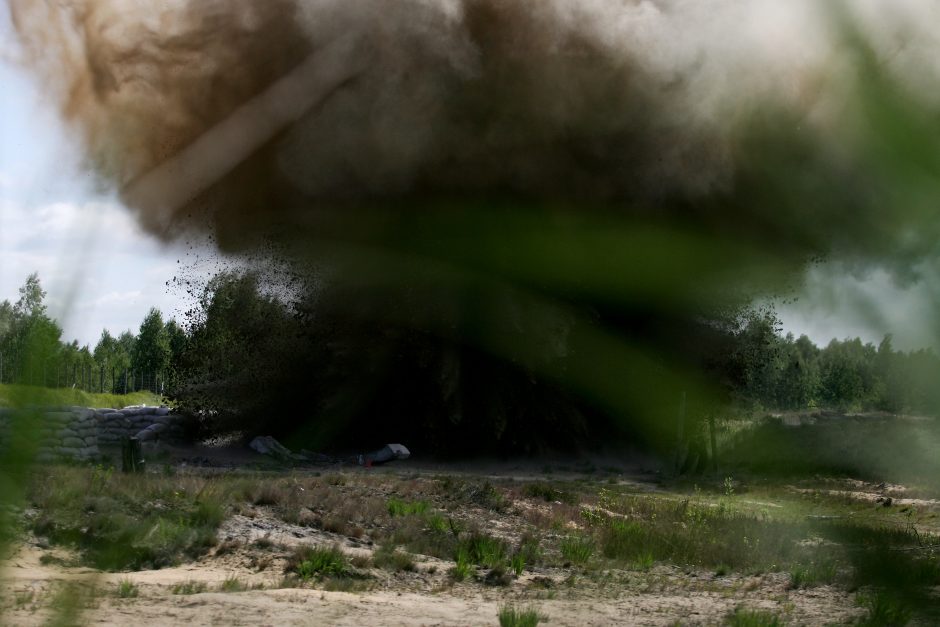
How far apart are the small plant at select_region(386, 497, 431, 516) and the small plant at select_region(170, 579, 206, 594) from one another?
4.61 m

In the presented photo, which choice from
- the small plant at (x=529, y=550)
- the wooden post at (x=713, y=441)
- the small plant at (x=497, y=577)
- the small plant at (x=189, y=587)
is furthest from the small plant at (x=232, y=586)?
the wooden post at (x=713, y=441)

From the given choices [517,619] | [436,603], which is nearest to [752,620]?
[517,619]

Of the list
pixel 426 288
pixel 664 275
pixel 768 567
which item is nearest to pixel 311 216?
pixel 426 288

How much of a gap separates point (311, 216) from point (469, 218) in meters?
4.25

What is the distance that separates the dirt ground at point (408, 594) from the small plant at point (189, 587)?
0.05 ft

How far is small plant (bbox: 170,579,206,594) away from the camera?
694 cm

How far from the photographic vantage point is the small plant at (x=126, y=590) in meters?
6.29

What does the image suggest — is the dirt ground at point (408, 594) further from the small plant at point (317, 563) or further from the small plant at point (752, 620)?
the small plant at point (752, 620)

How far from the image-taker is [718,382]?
86.4ft

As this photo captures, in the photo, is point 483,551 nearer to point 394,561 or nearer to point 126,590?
point 394,561

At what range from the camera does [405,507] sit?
39.6 feet

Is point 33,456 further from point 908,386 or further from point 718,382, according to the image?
point 718,382

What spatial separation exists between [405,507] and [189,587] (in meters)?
5.22

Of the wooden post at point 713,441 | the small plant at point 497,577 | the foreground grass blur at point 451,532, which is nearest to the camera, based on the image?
the foreground grass blur at point 451,532
